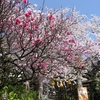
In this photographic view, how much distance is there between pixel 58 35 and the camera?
20.2ft

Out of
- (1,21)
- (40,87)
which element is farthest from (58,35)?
(40,87)

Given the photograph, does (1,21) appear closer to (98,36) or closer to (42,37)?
(42,37)

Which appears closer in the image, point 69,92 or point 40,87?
point 40,87

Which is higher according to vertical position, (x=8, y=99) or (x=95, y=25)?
(x=95, y=25)

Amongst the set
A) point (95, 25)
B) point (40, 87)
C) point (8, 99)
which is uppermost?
point (95, 25)

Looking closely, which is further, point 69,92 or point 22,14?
point 69,92

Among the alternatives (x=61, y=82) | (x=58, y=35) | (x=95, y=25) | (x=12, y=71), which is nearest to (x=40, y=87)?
(x=12, y=71)

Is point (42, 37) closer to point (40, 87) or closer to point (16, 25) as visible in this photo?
point (16, 25)

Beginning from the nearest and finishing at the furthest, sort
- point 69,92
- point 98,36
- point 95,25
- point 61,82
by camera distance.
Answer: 1. point 69,92
2. point 61,82
3. point 98,36
4. point 95,25

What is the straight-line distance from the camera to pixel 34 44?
18.7ft

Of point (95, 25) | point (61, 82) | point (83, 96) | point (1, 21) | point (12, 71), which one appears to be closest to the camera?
point (1, 21)

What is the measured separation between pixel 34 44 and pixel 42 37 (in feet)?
1.47

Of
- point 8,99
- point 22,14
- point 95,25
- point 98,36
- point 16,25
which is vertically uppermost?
point 95,25

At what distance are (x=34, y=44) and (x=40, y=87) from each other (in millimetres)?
7336
